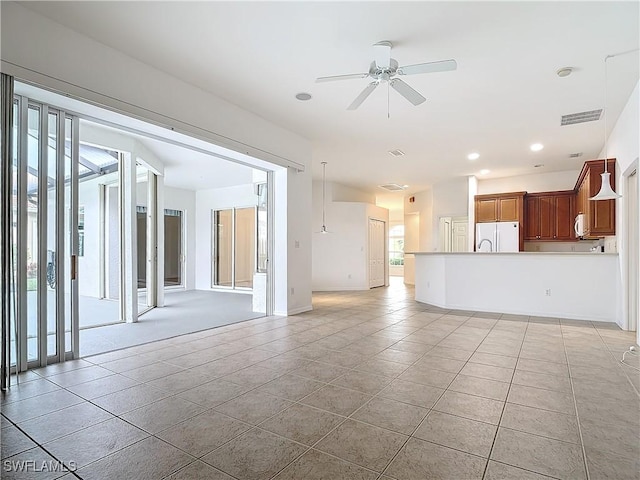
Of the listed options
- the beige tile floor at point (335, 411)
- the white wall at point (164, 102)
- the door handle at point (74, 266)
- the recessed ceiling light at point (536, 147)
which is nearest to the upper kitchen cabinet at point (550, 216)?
the recessed ceiling light at point (536, 147)

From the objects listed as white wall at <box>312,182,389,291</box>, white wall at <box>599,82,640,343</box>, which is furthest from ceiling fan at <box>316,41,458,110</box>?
white wall at <box>312,182,389,291</box>

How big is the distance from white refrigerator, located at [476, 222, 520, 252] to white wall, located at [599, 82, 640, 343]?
9.50 ft

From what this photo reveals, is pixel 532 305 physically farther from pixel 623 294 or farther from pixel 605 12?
pixel 605 12

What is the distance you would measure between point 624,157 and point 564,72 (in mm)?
1966

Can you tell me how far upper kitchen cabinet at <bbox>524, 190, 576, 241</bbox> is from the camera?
27.0ft

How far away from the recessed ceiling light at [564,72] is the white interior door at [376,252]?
695cm

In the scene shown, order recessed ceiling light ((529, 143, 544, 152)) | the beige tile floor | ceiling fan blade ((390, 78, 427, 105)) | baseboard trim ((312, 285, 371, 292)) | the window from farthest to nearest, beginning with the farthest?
1. the window
2. baseboard trim ((312, 285, 371, 292))
3. recessed ceiling light ((529, 143, 544, 152))
4. ceiling fan blade ((390, 78, 427, 105))
5. the beige tile floor

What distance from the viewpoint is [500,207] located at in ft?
29.1

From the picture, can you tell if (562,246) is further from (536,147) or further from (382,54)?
(382,54)

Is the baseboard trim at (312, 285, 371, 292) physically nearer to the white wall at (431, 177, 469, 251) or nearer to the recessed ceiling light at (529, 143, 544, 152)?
the white wall at (431, 177, 469, 251)

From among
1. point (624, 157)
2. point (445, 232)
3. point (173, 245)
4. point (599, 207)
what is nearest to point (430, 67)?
point (624, 157)

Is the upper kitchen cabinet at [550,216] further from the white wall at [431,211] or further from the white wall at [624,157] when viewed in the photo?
the white wall at [624,157]

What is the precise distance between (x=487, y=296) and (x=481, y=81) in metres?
3.91

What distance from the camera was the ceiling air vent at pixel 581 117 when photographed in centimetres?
513
